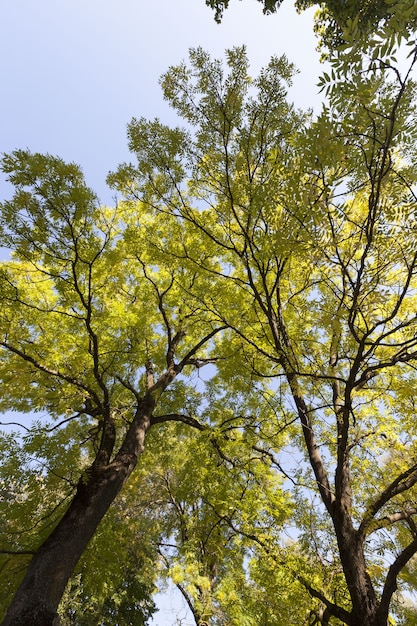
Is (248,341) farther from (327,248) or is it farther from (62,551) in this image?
(62,551)

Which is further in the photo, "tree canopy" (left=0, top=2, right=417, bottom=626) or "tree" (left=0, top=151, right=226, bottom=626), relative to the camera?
"tree" (left=0, top=151, right=226, bottom=626)

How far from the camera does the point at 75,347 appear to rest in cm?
532

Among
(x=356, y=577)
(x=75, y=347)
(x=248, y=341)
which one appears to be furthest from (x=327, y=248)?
(x=75, y=347)

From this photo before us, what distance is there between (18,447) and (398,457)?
4.91m

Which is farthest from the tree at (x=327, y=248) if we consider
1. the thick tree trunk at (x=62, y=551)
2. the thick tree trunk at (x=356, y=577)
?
the thick tree trunk at (x=62, y=551)

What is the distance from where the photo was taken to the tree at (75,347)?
3459 millimetres

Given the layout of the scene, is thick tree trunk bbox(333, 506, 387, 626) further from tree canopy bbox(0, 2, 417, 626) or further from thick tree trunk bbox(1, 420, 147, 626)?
thick tree trunk bbox(1, 420, 147, 626)

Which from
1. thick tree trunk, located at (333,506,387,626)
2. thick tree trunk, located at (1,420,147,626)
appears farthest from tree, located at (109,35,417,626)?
thick tree trunk, located at (1,420,147,626)

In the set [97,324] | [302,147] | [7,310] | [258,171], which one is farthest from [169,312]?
[302,147]

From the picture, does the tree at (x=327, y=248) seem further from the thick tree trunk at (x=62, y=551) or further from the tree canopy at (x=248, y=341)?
the thick tree trunk at (x=62, y=551)

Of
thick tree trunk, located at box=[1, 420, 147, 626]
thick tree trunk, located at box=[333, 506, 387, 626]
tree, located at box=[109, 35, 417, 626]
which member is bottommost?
thick tree trunk, located at box=[1, 420, 147, 626]

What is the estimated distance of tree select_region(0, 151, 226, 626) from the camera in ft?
11.3

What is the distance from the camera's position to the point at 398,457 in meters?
4.54

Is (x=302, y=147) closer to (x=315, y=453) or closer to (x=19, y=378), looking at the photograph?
(x=315, y=453)
